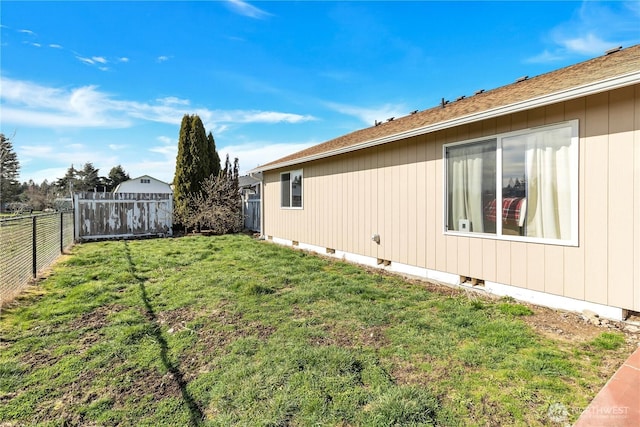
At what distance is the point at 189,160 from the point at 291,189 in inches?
260

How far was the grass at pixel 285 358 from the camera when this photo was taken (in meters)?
2.00

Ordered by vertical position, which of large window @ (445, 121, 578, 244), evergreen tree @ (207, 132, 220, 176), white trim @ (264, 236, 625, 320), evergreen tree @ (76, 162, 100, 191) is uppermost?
evergreen tree @ (76, 162, 100, 191)

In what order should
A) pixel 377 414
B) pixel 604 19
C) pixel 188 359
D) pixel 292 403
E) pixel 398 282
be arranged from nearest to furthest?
pixel 377 414, pixel 292 403, pixel 188 359, pixel 398 282, pixel 604 19

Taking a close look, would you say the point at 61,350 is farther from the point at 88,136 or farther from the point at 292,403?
the point at 88,136

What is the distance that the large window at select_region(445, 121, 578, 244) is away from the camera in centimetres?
360

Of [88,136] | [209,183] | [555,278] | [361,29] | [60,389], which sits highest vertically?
[361,29]

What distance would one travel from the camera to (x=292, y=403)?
206 centimetres

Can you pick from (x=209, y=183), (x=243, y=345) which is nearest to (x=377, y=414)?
(x=243, y=345)

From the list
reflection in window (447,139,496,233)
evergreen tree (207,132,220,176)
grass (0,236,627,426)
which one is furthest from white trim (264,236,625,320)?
evergreen tree (207,132,220,176)

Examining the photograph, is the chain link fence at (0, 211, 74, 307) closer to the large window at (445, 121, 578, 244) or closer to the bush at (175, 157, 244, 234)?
the bush at (175, 157, 244, 234)

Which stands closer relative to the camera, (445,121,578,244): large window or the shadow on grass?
the shadow on grass

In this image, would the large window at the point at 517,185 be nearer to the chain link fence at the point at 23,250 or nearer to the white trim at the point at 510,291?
the white trim at the point at 510,291

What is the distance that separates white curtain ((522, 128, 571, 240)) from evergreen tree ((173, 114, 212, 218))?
12.6m

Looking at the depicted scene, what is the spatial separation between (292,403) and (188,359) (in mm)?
1215
